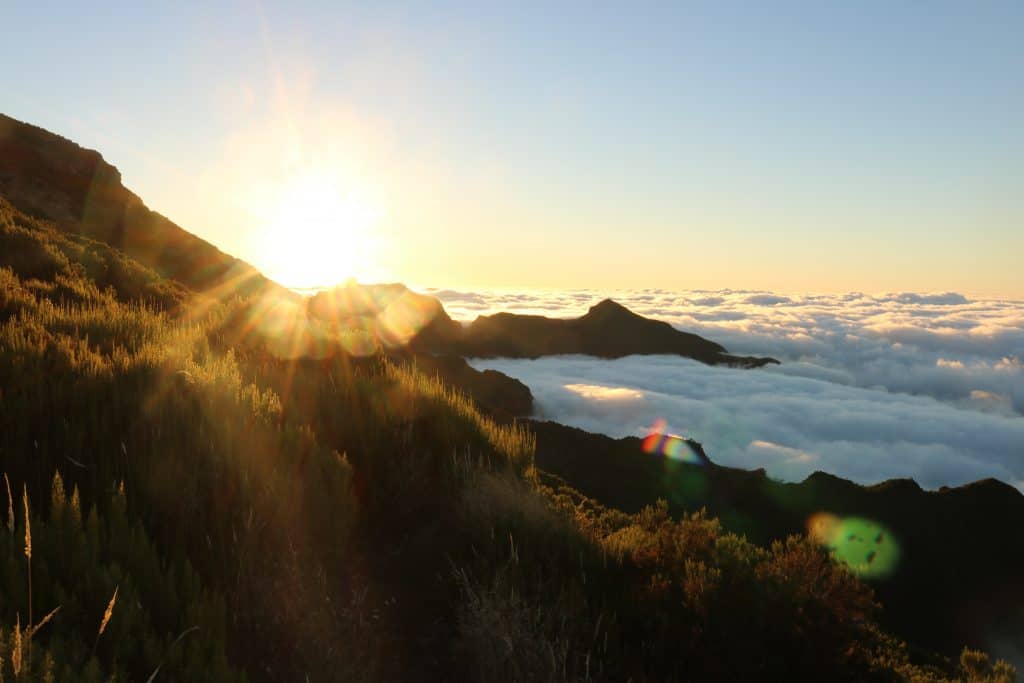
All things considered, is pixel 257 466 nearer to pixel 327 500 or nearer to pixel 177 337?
pixel 327 500

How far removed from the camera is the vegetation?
2.77 metres

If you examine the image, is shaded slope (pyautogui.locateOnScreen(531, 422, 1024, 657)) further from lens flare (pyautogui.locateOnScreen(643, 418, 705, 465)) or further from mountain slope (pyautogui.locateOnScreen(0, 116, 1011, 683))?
mountain slope (pyautogui.locateOnScreen(0, 116, 1011, 683))

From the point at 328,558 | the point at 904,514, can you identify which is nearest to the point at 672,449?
the point at 904,514

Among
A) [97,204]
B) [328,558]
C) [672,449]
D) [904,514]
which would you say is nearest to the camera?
[328,558]

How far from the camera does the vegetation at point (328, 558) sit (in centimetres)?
277

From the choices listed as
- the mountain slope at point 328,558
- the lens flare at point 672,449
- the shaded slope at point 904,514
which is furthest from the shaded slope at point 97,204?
the lens flare at point 672,449

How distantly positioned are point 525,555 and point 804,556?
2552 millimetres

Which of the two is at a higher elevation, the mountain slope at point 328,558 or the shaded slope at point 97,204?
the shaded slope at point 97,204

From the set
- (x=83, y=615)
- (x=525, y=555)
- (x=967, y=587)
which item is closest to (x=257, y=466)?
(x=83, y=615)

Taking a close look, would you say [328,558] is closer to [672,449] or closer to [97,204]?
[97,204]

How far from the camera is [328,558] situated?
4035mm

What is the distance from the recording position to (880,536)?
69375 millimetres

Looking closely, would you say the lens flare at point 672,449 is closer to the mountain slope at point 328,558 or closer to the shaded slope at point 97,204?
the shaded slope at point 97,204

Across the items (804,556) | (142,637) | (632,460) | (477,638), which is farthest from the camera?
(632,460)
